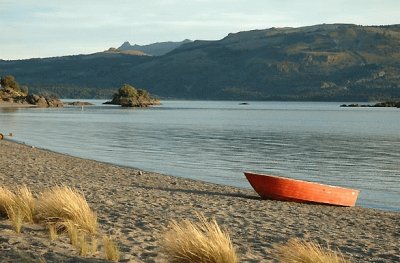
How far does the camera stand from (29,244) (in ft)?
33.1

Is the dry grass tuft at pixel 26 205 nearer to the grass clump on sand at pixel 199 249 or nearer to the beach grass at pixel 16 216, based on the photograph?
the beach grass at pixel 16 216

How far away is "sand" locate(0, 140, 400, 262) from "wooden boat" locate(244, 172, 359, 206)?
36cm

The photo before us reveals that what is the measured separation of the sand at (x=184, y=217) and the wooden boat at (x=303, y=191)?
0.36 metres

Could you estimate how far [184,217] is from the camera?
14672 mm

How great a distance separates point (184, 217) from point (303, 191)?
6542mm

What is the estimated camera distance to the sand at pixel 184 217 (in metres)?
10.3

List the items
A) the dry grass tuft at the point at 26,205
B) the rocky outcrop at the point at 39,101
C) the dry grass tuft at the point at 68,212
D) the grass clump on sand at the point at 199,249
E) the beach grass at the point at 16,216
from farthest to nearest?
the rocky outcrop at the point at 39,101, the dry grass tuft at the point at 26,205, the dry grass tuft at the point at 68,212, the beach grass at the point at 16,216, the grass clump on sand at the point at 199,249

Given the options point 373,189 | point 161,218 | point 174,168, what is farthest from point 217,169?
point 161,218

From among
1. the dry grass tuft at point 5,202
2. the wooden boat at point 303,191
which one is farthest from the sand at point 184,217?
the dry grass tuft at point 5,202

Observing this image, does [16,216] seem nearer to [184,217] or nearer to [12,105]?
[184,217]

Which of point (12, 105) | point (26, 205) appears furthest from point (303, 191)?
point (12, 105)

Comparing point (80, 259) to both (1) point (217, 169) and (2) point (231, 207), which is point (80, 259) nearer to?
(2) point (231, 207)

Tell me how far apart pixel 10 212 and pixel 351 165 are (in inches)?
1109

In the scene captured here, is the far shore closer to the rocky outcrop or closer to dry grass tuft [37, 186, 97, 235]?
the rocky outcrop
